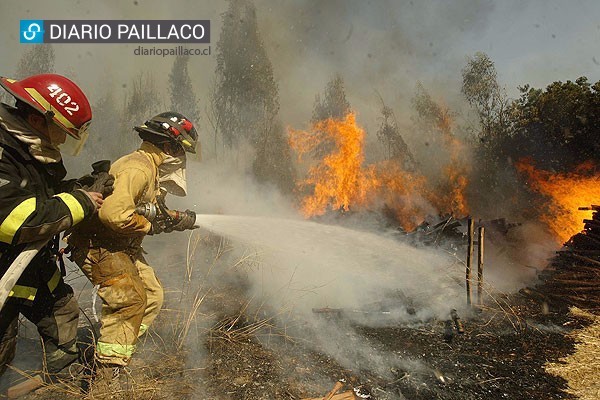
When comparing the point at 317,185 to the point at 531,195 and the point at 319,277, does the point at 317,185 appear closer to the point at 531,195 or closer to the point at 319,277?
the point at 531,195

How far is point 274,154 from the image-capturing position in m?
33.4

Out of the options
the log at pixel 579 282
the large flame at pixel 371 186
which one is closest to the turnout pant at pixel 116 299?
the log at pixel 579 282

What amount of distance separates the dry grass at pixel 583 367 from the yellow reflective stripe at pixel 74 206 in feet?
16.0

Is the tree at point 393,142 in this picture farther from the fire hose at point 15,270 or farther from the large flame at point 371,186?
the fire hose at point 15,270

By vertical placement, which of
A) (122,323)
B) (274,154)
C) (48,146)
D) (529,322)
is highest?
(274,154)

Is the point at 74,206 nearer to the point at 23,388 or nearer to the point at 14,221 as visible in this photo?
the point at 14,221

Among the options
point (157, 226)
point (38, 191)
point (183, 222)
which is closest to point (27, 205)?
point (38, 191)

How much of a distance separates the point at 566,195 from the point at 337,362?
14769 millimetres

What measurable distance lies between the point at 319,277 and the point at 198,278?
2.69 metres

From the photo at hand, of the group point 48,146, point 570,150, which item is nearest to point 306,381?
point 48,146

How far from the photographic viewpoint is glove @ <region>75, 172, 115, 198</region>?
9.50ft

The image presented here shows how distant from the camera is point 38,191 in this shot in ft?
8.73

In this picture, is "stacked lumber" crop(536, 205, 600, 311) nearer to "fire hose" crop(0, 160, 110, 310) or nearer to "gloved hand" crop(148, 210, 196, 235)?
"gloved hand" crop(148, 210, 196, 235)

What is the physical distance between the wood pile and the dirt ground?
1223 millimetres
